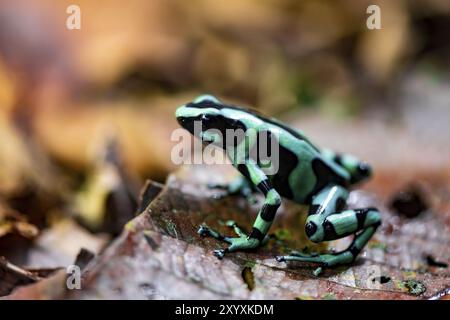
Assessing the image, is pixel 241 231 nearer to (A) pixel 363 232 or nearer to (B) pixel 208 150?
(A) pixel 363 232

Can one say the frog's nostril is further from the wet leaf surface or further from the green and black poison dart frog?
the wet leaf surface

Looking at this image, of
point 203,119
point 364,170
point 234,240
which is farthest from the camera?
point 364,170

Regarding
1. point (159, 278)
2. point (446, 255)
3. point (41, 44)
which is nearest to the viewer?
point (159, 278)

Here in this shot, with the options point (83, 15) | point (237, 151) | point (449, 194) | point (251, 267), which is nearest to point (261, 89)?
point (83, 15)

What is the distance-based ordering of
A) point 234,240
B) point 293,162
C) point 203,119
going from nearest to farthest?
point 234,240, point 203,119, point 293,162

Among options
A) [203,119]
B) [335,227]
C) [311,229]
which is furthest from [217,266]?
[203,119]

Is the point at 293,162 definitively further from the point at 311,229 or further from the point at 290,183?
the point at 311,229

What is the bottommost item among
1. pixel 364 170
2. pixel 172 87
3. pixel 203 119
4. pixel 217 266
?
pixel 217 266

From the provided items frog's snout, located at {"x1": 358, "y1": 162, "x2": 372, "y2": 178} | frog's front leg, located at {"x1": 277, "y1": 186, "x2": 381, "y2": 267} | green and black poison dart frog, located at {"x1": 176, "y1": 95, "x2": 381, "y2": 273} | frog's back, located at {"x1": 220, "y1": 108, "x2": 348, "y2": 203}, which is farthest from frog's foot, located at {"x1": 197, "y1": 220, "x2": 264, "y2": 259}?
frog's snout, located at {"x1": 358, "y1": 162, "x2": 372, "y2": 178}
